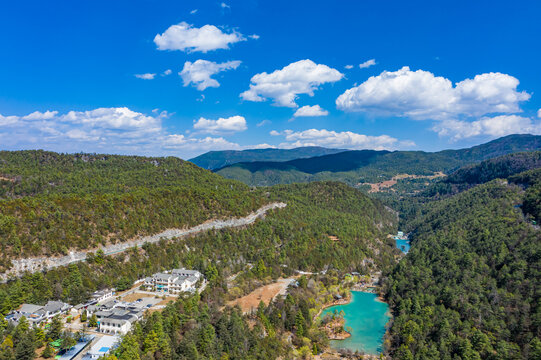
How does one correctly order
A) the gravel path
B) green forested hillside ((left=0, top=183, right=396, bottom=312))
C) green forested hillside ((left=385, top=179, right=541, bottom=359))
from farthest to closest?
the gravel path, green forested hillside ((left=0, top=183, right=396, bottom=312)), green forested hillside ((left=385, top=179, right=541, bottom=359))

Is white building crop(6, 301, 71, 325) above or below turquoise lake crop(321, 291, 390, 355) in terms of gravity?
above

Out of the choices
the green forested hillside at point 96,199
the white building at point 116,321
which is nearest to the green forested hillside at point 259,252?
the green forested hillside at point 96,199

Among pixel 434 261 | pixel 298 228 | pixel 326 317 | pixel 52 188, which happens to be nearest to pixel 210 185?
pixel 298 228

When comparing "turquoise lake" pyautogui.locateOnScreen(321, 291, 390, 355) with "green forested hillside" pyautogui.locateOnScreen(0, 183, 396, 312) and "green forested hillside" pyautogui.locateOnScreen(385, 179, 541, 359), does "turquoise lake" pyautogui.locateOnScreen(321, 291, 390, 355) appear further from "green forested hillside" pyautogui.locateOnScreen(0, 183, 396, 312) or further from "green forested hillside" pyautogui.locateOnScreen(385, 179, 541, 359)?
"green forested hillside" pyautogui.locateOnScreen(0, 183, 396, 312)

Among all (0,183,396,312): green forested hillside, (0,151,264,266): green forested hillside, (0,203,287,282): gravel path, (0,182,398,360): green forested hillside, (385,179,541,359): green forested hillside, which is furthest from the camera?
(0,151,264,266): green forested hillside

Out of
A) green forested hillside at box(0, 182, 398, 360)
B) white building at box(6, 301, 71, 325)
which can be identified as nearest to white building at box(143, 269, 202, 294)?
green forested hillside at box(0, 182, 398, 360)

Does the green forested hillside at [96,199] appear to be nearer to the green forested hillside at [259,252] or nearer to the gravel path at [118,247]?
the gravel path at [118,247]
